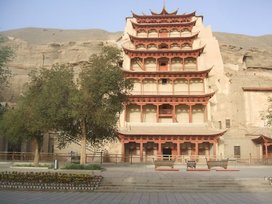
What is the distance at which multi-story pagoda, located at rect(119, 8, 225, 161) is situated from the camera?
37.2 metres

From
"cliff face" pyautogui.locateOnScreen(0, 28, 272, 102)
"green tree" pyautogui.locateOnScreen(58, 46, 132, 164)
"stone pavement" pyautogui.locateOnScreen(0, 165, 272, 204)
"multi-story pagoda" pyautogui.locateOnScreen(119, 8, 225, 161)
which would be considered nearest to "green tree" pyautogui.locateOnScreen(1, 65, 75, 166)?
"green tree" pyautogui.locateOnScreen(58, 46, 132, 164)

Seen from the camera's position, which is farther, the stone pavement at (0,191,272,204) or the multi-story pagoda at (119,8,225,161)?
the multi-story pagoda at (119,8,225,161)

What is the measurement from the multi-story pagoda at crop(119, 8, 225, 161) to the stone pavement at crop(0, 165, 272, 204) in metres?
18.6

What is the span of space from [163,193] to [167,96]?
2611 centimetres

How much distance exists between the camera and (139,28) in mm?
50906

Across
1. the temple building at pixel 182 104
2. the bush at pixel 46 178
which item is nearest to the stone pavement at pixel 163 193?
the bush at pixel 46 178

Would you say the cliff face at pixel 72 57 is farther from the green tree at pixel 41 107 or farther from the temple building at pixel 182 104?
the green tree at pixel 41 107

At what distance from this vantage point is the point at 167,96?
40219 millimetres

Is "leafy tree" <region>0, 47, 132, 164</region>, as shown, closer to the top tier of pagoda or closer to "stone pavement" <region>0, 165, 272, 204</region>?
"stone pavement" <region>0, 165, 272, 204</region>

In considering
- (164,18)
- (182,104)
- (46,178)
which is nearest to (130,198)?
(46,178)

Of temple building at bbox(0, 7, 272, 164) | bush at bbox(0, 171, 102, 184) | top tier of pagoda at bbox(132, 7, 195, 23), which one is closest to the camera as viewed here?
bush at bbox(0, 171, 102, 184)

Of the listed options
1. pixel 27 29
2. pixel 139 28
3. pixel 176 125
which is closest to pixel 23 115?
pixel 176 125

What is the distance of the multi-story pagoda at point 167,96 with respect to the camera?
37156 millimetres

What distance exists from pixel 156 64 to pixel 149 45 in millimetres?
4172
